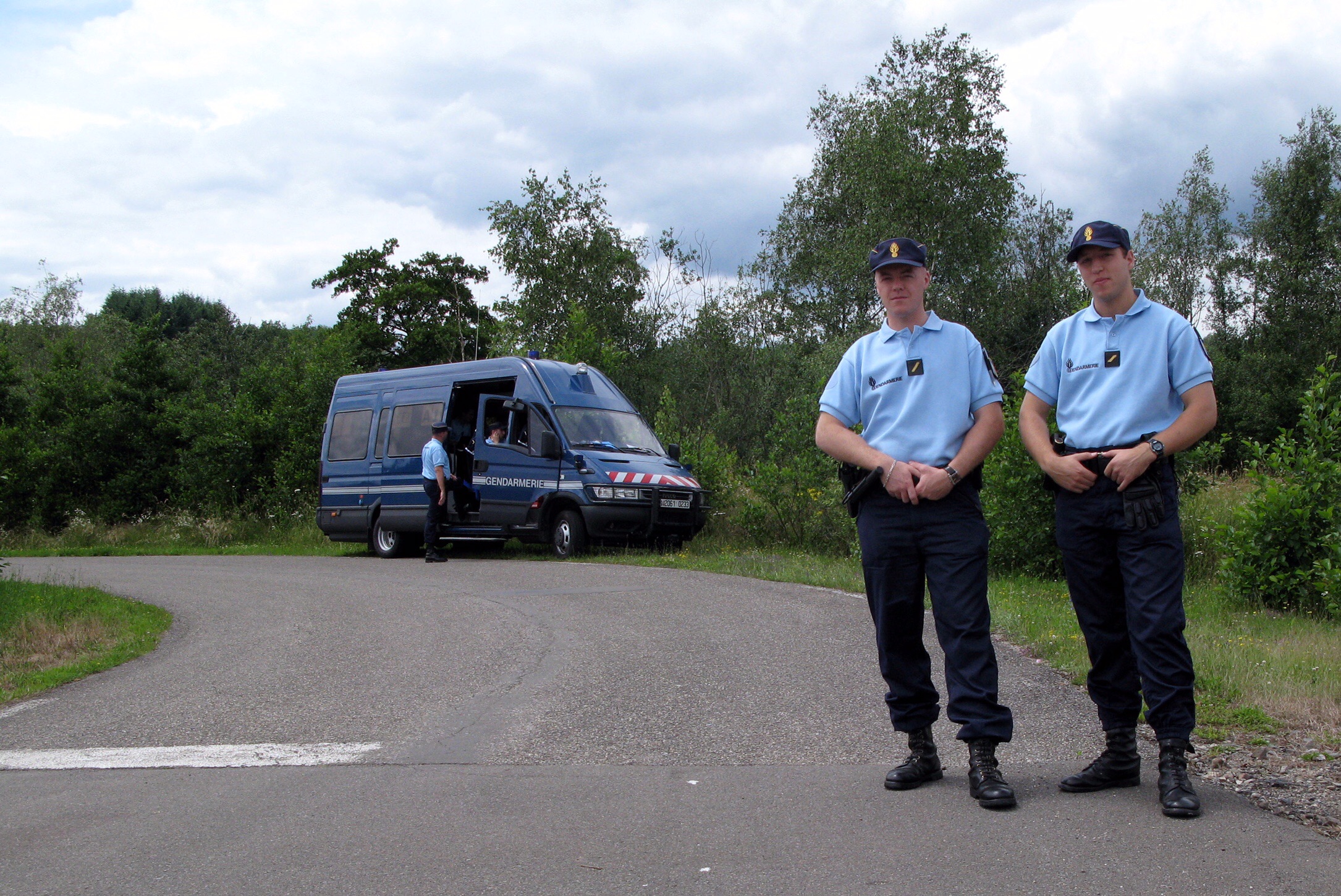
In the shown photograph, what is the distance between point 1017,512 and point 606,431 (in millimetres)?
6413

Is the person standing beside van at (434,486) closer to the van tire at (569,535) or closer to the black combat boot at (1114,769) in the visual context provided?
the van tire at (569,535)

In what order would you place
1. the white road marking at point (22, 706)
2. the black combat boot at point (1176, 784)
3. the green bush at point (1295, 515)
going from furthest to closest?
the green bush at point (1295, 515), the white road marking at point (22, 706), the black combat boot at point (1176, 784)

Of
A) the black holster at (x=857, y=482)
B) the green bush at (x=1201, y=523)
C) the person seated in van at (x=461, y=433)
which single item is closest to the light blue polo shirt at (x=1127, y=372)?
the black holster at (x=857, y=482)

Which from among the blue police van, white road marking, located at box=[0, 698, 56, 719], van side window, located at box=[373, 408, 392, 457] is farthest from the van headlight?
white road marking, located at box=[0, 698, 56, 719]

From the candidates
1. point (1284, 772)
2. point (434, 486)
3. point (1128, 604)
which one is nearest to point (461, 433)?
point (434, 486)

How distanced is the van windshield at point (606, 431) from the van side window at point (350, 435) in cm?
403

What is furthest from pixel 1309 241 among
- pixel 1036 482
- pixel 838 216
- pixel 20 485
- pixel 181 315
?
pixel 181 315

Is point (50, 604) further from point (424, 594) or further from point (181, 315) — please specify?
point (181, 315)

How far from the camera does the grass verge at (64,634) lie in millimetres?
7355

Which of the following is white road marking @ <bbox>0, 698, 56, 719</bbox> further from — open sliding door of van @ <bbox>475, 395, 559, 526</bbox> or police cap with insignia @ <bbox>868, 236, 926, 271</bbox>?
open sliding door of van @ <bbox>475, 395, 559, 526</bbox>

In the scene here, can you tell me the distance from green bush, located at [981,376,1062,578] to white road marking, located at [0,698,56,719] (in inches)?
326

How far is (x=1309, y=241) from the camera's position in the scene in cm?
3653

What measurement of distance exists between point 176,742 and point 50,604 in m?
6.08

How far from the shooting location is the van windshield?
15555 mm
